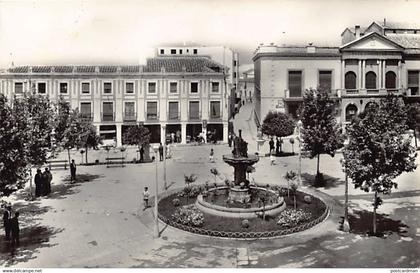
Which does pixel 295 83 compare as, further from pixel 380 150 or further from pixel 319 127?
pixel 380 150

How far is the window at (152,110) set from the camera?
44.8m

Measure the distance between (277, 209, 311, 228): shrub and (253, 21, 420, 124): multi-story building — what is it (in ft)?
98.1

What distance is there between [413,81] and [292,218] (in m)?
40.1

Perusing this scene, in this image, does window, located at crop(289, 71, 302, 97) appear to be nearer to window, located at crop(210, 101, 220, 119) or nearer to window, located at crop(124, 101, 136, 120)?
window, located at crop(210, 101, 220, 119)

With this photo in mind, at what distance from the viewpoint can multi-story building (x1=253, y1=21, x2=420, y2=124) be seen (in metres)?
Result: 46.7

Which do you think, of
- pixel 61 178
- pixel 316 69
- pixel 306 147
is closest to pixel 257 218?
pixel 306 147

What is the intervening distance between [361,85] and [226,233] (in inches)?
1471

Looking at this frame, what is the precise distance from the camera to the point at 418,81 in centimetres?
4997

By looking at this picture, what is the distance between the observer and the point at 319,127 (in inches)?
934

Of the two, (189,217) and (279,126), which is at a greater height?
(279,126)

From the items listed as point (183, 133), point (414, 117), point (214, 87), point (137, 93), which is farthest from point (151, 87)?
point (414, 117)

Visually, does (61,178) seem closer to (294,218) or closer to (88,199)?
(88,199)

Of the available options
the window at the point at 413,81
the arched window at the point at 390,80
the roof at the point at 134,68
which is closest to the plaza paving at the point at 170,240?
the roof at the point at 134,68

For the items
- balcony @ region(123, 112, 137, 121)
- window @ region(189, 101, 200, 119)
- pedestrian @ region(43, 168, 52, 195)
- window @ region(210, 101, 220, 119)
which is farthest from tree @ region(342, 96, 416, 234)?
balcony @ region(123, 112, 137, 121)
